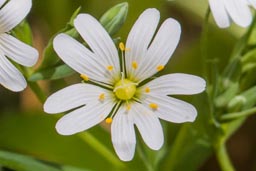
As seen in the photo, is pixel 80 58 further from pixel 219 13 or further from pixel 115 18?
pixel 219 13

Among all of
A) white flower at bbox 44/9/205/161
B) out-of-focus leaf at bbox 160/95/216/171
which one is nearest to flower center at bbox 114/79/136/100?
white flower at bbox 44/9/205/161

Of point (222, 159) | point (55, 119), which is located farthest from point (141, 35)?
point (55, 119)

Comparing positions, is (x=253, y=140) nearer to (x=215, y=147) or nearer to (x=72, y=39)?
(x=215, y=147)

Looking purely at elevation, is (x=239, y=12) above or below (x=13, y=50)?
above

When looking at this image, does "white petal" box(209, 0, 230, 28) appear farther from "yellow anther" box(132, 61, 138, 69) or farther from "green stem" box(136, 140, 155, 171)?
"green stem" box(136, 140, 155, 171)

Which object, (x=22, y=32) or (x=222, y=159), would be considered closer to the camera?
Answer: (x=22, y=32)

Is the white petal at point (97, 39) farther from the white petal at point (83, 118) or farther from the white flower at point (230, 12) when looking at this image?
the white flower at point (230, 12)
